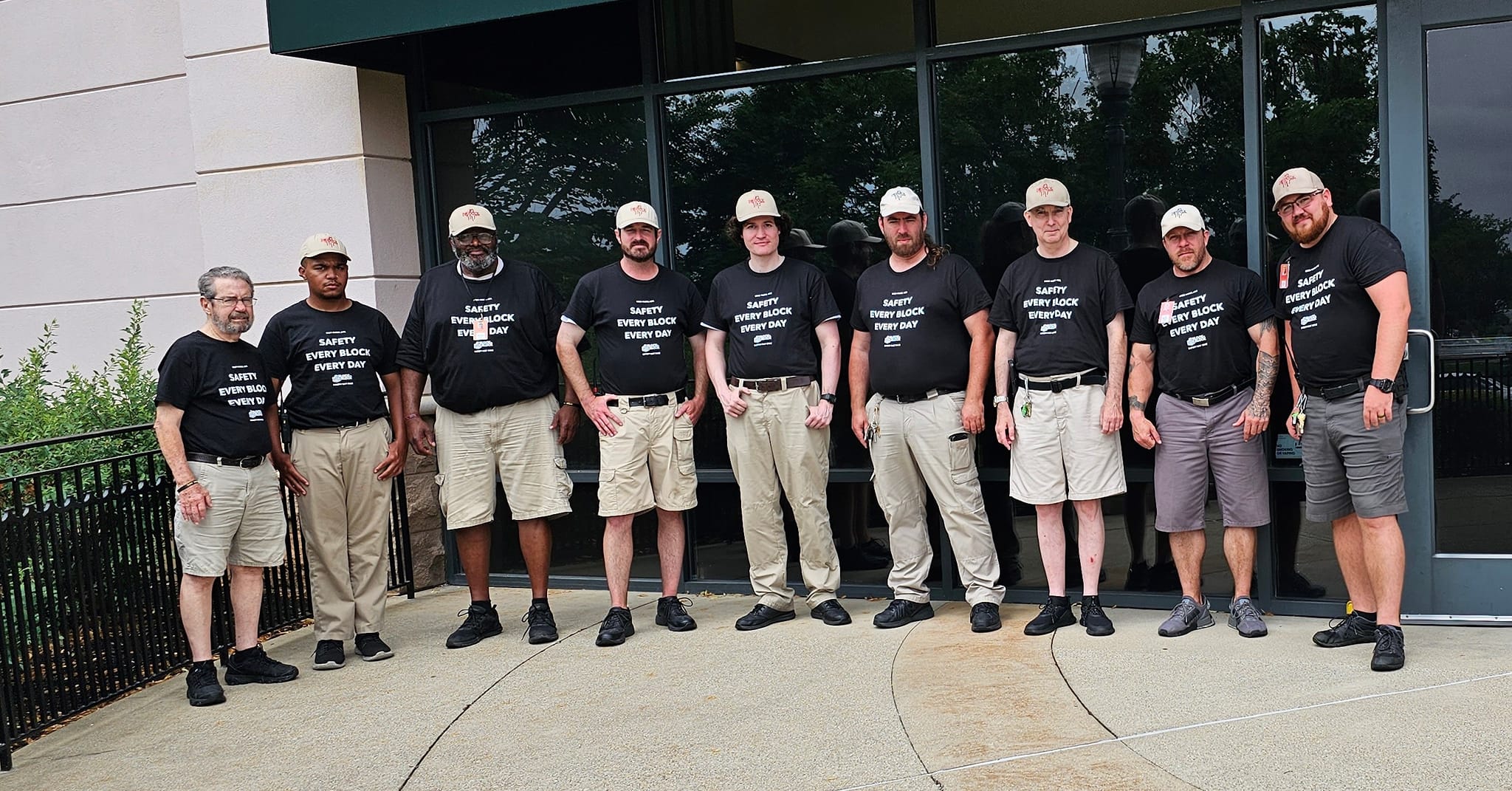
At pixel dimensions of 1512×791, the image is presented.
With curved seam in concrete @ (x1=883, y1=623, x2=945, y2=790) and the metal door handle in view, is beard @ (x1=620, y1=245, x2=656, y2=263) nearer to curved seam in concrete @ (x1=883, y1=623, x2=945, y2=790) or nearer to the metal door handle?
curved seam in concrete @ (x1=883, y1=623, x2=945, y2=790)

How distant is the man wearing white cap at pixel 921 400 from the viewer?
5988 mm

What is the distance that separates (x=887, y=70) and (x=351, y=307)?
9.77 ft

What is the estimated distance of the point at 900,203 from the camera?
234 inches

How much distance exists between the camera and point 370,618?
20.5 feet

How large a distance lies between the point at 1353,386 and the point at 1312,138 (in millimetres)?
1280

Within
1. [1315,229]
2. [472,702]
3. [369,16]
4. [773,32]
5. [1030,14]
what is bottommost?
[472,702]

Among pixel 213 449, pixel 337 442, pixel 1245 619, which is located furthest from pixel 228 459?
pixel 1245 619

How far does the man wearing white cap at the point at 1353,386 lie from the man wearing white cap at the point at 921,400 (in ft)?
4.55

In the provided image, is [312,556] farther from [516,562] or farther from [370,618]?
[516,562]

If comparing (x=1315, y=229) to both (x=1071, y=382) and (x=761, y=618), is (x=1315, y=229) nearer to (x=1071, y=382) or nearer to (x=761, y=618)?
(x=1071, y=382)

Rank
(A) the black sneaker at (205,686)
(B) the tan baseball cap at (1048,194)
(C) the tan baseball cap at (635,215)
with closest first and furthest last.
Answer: (A) the black sneaker at (205,686)
(B) the tan baseball cap at (1048,194)
(C) the tan baseball cap at (635,215)

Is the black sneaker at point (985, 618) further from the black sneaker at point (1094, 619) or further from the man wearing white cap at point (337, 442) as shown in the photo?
the man wearing white cap at point (337, 442)

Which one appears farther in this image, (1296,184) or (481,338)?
(481,338)

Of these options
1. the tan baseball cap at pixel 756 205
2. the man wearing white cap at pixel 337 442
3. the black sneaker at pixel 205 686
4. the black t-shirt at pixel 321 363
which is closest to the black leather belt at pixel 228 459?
the man wearing white cap at pixel 337 442
